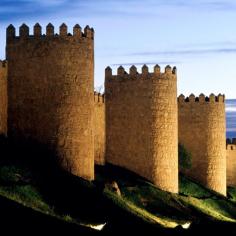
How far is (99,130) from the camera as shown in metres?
33.6

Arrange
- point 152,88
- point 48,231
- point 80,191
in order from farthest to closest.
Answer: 1. point 152,88
2. point 80,191
3. point 48,231

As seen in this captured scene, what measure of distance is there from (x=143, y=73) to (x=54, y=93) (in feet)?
24.2

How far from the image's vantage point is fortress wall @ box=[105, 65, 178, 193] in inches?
1309

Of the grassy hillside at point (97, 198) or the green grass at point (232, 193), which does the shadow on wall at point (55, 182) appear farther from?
the green grass at point (232, 193)

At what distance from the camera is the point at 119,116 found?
3394 cm

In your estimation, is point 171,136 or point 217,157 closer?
point 171,136

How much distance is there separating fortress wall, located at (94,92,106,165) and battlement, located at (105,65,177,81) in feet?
3.46

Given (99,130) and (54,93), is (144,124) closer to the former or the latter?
(99,130)

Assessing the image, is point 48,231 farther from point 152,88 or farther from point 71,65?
point 152,88

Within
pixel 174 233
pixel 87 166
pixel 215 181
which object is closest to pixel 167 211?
pixel 87 166

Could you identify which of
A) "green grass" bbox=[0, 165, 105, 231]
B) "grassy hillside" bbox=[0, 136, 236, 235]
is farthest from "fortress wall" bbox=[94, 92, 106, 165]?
"green grass" bbox=[0, 165, 105, 231]

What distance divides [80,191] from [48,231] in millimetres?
11488

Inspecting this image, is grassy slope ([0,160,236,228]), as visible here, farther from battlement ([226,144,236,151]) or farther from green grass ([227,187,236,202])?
battlement ([226,144,236,151])

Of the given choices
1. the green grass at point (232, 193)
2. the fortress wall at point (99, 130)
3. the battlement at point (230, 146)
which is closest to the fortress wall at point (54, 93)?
the fortress wall at point (99, 130)
